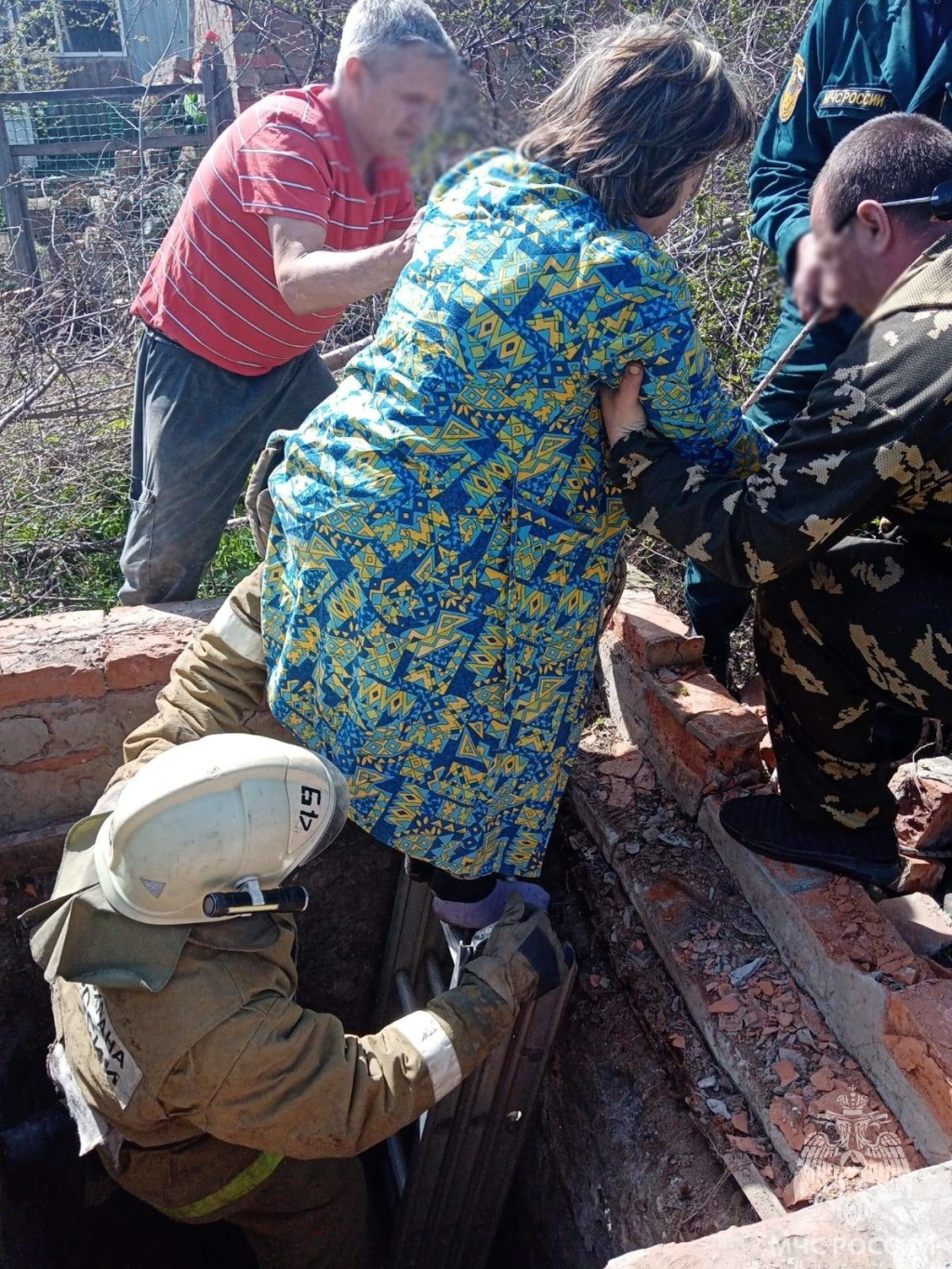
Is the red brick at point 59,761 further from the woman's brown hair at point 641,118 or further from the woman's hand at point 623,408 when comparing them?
the woman's brown hair at point 641,118

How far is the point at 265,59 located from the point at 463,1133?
337 cm

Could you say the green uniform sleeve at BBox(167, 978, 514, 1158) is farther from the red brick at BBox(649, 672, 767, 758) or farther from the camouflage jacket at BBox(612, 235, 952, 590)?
the camouflage jacket at BBox(612, 235, 952, 590)

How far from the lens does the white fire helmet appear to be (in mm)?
1806

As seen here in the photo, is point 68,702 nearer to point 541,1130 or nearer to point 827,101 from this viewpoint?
point 541,1130

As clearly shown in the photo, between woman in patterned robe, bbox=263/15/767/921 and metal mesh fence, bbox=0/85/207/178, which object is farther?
metal mesh fence, bbox=0/85/207/178

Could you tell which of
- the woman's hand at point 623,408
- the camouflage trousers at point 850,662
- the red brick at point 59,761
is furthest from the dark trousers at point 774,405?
the red brick at point 59,761

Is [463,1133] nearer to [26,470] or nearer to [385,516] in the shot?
[385,516]

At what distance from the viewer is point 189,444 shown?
2.82 meters

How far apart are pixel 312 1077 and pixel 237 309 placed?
1853mm

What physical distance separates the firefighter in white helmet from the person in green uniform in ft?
4.64

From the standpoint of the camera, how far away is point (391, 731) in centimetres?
199

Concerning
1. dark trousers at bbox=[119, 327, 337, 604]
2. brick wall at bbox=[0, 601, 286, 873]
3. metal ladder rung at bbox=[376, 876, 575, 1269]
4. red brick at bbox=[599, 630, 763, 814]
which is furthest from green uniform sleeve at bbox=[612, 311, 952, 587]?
brick wall at bbox=[0, 601, 286, 873]

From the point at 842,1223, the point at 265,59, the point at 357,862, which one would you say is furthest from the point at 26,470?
the point at 842,1223

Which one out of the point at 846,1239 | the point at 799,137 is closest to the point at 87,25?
the point at 799,137
